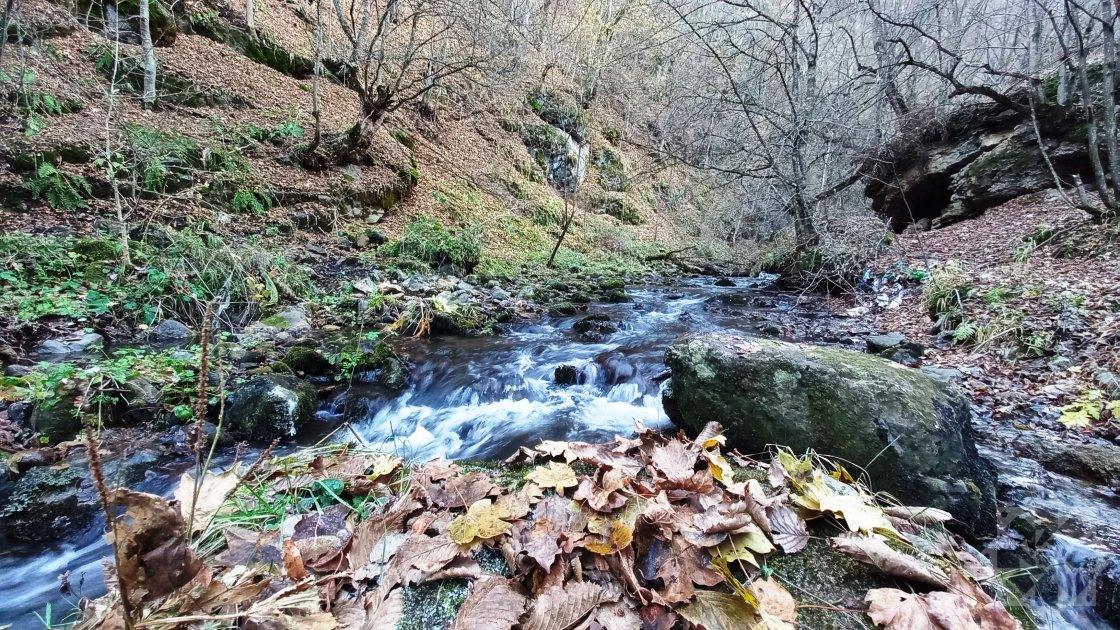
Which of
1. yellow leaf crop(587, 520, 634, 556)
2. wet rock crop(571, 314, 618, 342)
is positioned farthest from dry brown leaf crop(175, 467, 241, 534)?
wet rock crop(571, 314, 618, 342)

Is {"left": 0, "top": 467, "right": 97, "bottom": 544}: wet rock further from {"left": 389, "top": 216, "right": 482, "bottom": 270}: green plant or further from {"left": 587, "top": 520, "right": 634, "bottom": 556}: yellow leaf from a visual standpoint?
{"left": 389, "top": 216, "right": 482, "bottom": 270}: green plant

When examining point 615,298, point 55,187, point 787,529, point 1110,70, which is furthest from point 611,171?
point 787,529

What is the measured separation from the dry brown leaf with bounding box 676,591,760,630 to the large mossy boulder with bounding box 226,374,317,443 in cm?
351

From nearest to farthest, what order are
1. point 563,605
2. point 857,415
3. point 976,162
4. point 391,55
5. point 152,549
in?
point 152,549 < point 563,605 < point 857,415 < point 976,162 < point 391,55

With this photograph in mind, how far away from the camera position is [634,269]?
46.4 ft

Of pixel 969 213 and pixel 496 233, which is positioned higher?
pixel 969 213

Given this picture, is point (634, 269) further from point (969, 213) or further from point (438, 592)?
point (438, 592)

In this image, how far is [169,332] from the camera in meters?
4.91

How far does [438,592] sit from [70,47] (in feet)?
41.3

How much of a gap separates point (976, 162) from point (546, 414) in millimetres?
12504

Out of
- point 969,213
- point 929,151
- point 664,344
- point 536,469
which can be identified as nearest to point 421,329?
point 664,344

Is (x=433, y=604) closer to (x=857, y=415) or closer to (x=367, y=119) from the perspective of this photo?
(x=857, y=415)

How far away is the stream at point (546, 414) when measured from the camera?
2.26 meters

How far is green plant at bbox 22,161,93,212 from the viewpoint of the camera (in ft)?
20.4
